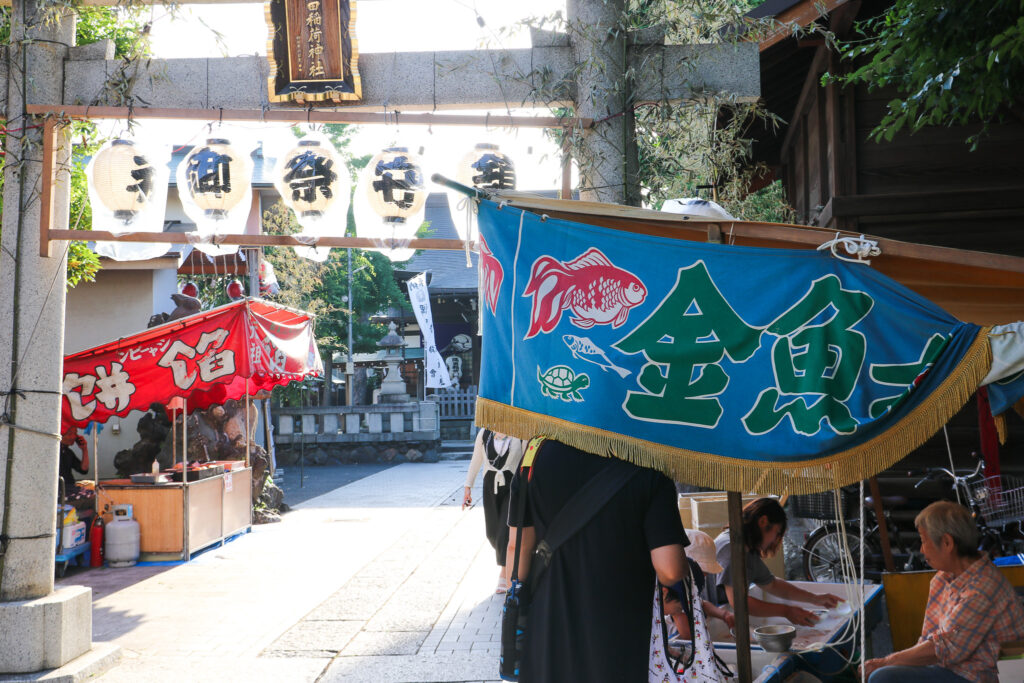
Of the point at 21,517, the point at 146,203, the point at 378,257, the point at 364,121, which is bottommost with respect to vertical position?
the point at 21,517

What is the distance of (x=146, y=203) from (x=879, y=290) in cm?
Result: 516

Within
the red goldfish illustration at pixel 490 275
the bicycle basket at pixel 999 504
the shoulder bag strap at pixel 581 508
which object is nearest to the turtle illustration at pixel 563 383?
the shoulder bag strap at pixel 581 508

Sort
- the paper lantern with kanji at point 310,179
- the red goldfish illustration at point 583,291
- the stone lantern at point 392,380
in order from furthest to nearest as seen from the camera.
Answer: the stone lantern at point 392,380 < the paper lantern with kanji at point 310,179 < the red goldfish illustration at point 583,291

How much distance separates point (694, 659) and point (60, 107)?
18.3ft

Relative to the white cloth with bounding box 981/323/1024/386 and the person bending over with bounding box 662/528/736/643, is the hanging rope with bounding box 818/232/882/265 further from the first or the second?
the person bending over with bounding box 662/528/736/643

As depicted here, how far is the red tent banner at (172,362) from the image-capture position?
1098 centimetres

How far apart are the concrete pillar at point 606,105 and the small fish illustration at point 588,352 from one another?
88.5 inches

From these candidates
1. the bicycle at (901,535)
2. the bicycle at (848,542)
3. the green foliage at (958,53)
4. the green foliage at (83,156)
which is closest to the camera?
the green foliage at (958,53)

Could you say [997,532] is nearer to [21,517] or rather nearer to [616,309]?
[616,309]

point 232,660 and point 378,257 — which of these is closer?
point 232,660

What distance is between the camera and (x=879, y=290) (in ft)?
10.6

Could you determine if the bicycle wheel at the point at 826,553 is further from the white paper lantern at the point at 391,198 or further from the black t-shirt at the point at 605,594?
the black t-shirt at the point at 605,594

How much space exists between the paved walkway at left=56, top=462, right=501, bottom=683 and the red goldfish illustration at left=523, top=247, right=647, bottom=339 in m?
3.90

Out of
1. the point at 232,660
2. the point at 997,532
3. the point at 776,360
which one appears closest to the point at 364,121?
the point at 776,360
